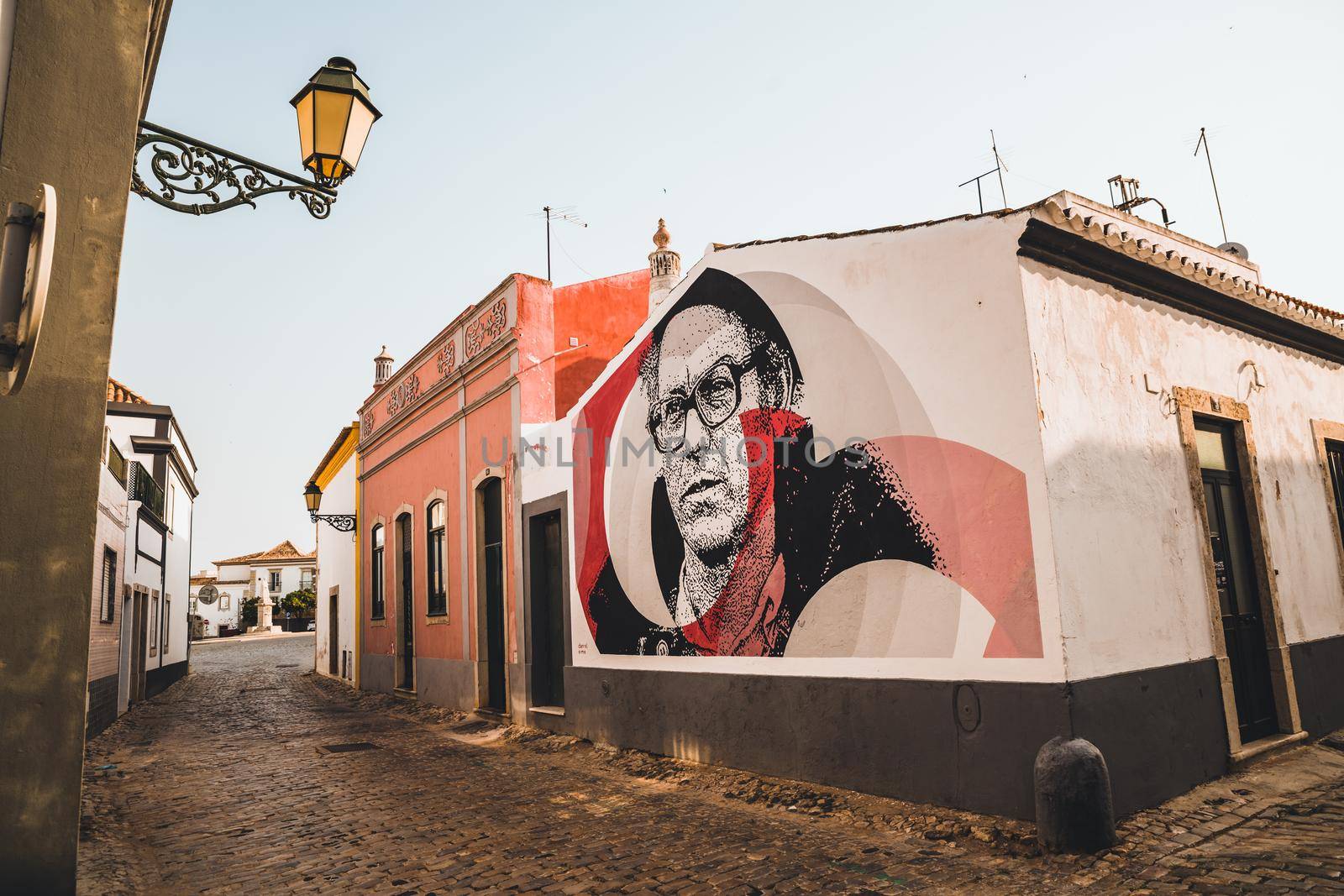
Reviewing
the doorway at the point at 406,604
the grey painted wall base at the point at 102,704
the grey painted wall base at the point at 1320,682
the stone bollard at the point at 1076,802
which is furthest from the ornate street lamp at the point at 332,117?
the doorway at the point at 406,604

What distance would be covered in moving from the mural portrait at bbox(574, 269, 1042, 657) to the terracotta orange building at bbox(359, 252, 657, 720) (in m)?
2.14

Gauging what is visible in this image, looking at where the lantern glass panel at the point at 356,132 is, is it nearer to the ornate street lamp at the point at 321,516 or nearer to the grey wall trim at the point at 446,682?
the grey wall trim at the point at 446,682

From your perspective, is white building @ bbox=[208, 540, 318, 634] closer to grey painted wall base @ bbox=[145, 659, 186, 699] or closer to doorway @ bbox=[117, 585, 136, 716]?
grey painted wall base @ bbox=[145, 659, 186, 699]

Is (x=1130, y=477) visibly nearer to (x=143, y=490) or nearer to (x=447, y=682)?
(x=447, y=682)

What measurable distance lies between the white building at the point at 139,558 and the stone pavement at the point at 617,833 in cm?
182

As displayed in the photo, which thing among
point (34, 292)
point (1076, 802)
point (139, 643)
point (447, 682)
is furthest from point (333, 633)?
point (34, 292)

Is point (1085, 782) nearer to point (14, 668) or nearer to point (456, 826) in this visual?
point (456, 826)

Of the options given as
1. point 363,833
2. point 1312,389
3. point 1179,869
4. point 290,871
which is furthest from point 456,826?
point 1312,389

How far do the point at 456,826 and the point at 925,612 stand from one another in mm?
3634

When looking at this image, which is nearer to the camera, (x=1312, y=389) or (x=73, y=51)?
(x=73, y=51)

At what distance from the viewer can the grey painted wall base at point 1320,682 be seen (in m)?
6.81

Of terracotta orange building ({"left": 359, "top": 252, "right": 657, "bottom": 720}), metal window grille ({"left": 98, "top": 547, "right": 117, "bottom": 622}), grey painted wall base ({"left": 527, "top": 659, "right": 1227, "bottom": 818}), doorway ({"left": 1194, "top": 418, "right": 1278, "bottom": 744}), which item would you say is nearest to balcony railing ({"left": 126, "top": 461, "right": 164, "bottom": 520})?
metal window grille ({"left": 98, "top": 547, "right": 117, "bottom": 622})

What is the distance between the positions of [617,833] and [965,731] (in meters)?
2.38

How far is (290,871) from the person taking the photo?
502 centimetres
